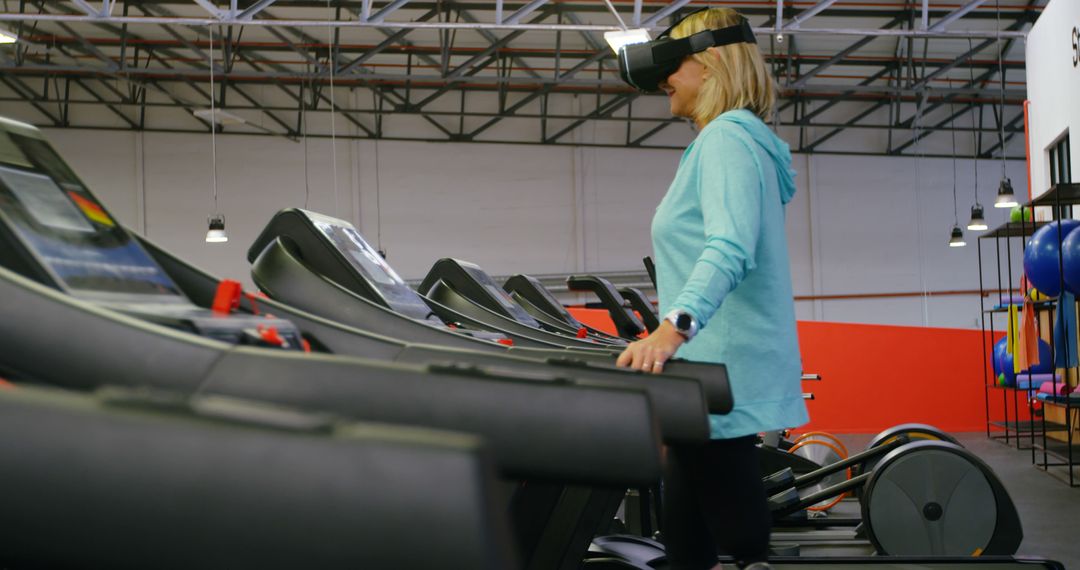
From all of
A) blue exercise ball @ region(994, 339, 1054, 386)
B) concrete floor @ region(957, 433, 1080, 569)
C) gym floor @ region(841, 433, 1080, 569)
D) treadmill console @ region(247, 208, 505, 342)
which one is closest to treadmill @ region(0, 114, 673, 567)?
treadmill console @ region(247, 208, 505, 342)

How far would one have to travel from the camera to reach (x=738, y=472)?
156 cm

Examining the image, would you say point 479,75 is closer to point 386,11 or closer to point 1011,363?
point 386,11

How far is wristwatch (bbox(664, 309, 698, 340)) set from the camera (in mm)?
1429

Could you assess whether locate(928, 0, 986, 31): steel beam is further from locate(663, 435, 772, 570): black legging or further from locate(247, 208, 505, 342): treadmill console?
locate(663, 435, 772, 570): black legging

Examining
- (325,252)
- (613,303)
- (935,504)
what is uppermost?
(325,252)

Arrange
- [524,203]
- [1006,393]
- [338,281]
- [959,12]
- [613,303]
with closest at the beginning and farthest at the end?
[338,281], [613,303], [1006,393], [959,12], [524,203]

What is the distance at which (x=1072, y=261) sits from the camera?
6.20 meters

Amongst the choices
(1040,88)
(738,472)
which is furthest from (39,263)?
(1040,88)

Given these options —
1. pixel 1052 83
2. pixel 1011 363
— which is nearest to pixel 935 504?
pixel 1011 363

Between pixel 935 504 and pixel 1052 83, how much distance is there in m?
6.68

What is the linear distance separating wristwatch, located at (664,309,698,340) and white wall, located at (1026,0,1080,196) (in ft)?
24.5

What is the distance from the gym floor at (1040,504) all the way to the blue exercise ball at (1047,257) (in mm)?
1199

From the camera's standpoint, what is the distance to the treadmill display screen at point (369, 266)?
85.7 inches

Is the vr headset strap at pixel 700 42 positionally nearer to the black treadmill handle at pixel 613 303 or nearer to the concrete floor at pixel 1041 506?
the black treadmill handle at pixel 613 303
